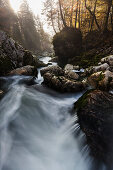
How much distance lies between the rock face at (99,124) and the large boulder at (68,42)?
12289 mm

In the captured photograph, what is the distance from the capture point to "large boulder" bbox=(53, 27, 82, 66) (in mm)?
15094

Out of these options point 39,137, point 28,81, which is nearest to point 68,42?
point 28,81

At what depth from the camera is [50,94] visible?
533 cm

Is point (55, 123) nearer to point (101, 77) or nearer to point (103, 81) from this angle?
point (103, 81)

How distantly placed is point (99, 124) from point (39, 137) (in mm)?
1883

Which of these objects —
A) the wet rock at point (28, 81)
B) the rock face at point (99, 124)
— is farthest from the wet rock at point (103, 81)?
the wet rock at point (28, 81)

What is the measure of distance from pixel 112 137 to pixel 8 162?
260 cm

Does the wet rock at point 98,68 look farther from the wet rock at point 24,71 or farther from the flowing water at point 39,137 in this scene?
the wet rock at point 24,71

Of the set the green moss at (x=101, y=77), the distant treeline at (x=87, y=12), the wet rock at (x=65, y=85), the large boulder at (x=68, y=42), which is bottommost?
the wet rock at (x=65, y=85)

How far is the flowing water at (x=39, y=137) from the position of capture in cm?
232

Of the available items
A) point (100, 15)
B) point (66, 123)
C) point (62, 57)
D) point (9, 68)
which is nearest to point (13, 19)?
point (62, 57)

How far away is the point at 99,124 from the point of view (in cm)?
264

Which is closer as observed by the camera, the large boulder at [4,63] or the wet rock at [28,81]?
the wet rock at [28,81]

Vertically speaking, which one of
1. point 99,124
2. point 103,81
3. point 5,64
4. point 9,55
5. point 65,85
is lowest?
point 99,124
